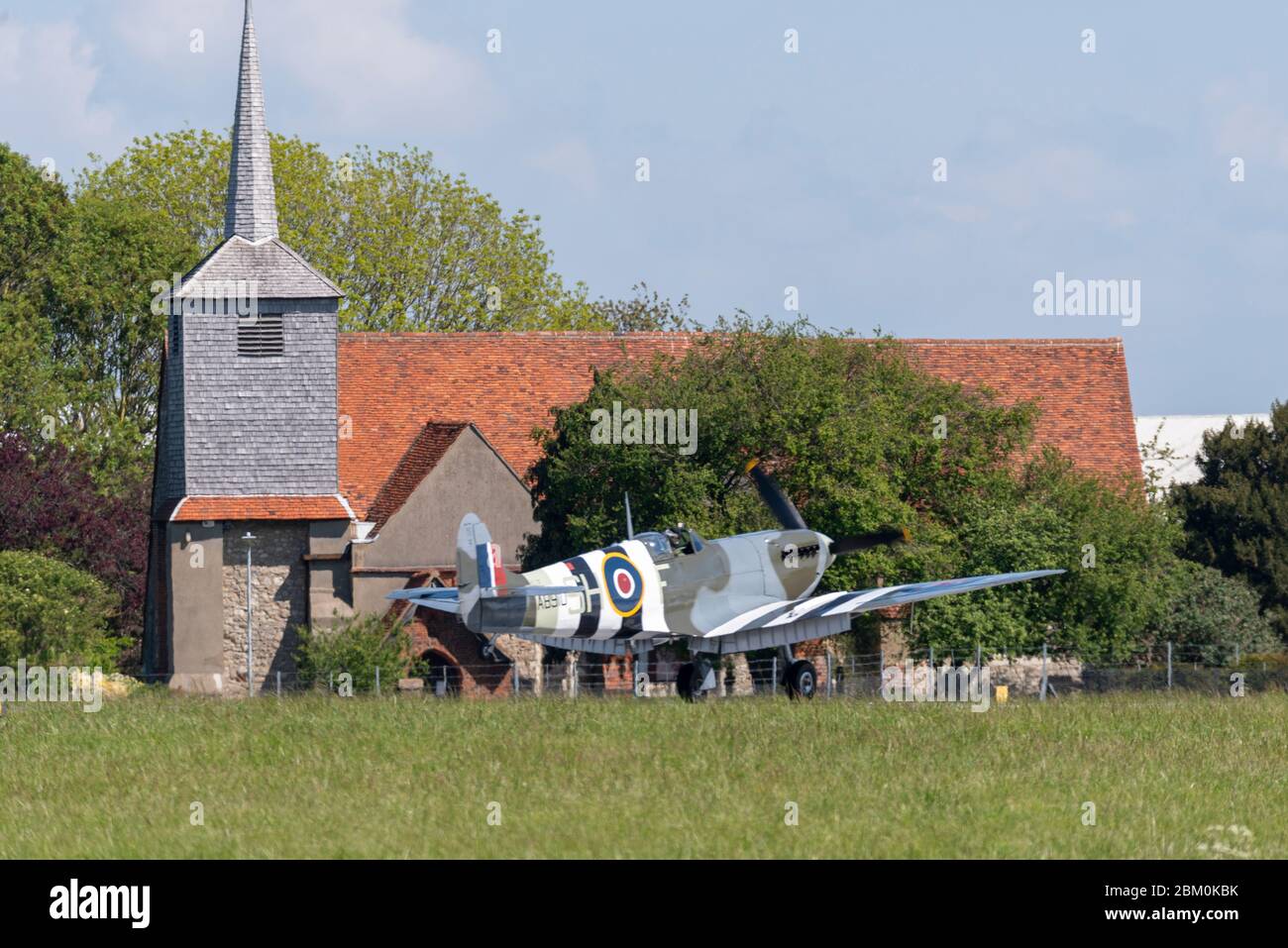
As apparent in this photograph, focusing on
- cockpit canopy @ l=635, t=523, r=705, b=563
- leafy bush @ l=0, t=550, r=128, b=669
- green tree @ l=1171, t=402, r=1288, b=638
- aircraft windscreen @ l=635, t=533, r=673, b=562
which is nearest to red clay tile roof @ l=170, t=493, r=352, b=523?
leafy bush @ l=0, t=550, r=128, b=669

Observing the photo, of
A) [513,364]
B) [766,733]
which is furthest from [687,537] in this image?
[513,364]

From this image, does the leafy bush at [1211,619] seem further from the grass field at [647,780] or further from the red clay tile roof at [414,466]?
the grass field at [647,780]

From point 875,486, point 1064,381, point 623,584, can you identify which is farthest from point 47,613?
point 1064,381

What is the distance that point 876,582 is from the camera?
42.8 meters

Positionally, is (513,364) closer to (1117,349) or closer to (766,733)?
(1117,349)

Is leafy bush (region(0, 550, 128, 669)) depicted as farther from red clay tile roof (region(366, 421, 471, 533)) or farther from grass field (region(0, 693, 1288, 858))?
grass field (region(0, 693, 1288, 858))

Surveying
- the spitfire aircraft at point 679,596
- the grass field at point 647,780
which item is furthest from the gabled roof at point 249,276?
the grass field at point 647,780

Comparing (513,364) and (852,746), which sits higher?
(513,364)

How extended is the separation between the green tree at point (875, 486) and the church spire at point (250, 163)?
12.2 meters

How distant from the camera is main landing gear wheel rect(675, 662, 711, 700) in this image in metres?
30.1

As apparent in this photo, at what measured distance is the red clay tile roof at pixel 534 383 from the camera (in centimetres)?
5600

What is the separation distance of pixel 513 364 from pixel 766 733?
37.2 m
